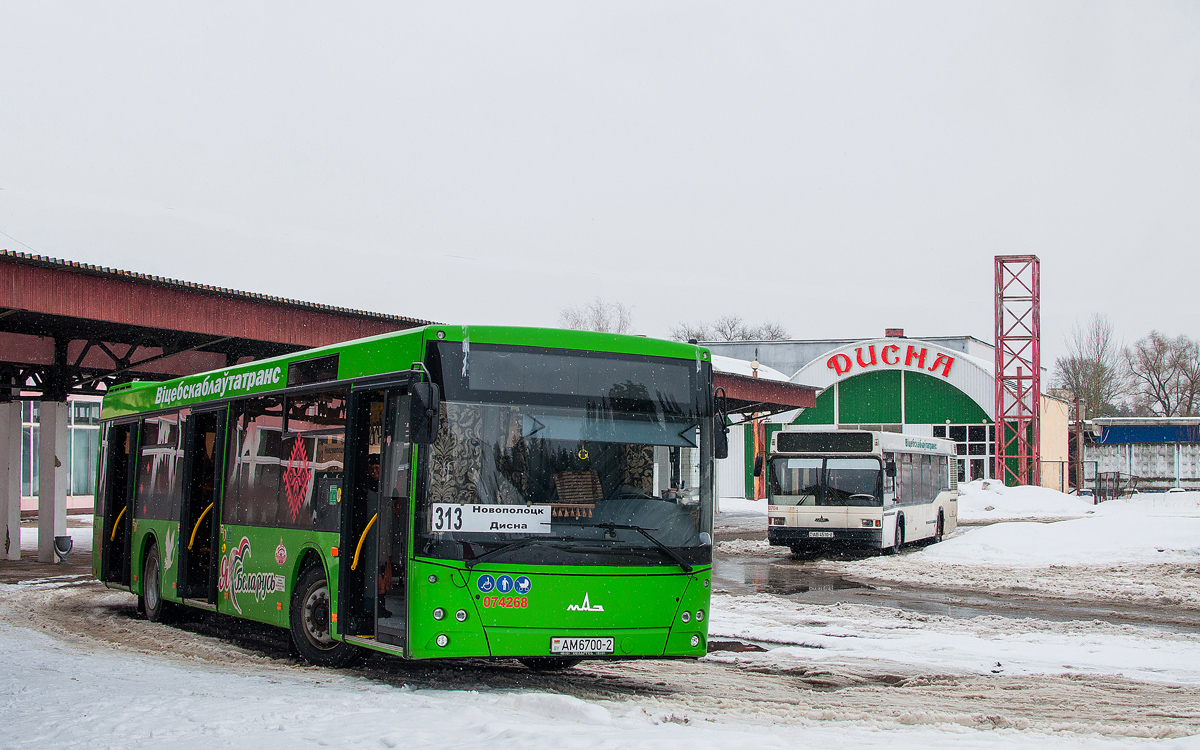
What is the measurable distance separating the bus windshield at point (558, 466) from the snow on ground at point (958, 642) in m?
2.64

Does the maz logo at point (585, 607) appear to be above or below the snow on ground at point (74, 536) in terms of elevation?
above

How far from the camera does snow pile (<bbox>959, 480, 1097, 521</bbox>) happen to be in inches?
1689

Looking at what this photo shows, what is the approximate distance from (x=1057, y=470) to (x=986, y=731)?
2000 inches

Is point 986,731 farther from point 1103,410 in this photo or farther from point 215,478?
point 1103,410

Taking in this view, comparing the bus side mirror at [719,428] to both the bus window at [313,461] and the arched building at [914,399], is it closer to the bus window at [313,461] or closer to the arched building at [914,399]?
the bus window at [313,461]

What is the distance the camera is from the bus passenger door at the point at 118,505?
1433 centimetres

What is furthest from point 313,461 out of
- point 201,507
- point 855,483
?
point 855,483

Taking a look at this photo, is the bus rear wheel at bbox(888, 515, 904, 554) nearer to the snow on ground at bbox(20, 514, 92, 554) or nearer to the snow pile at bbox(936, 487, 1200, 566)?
the snow pile at bbox(936, 487, 1200, 566)

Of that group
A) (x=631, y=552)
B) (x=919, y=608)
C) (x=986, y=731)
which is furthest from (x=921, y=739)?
(x=919, y=608)

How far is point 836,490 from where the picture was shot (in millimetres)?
22734

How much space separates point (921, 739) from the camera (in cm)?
650

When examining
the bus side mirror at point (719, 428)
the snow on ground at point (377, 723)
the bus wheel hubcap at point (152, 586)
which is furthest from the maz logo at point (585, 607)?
the bus wheel hubcap at point (152, 586)

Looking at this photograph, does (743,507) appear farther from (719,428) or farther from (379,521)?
(379,521)

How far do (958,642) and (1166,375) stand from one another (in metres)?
82.6
